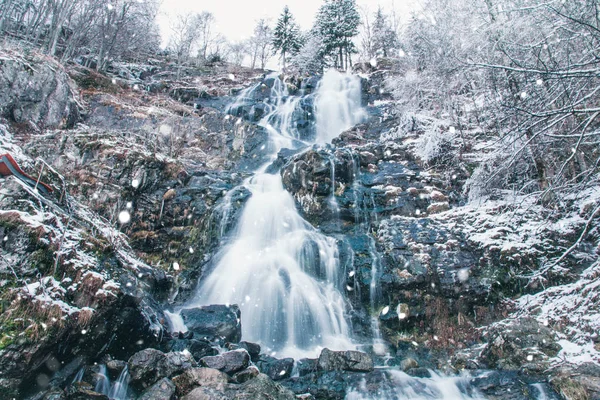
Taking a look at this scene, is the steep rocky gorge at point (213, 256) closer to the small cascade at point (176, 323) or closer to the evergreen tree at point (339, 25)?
the small cascade at point (176, 323)

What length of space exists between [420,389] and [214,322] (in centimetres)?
445

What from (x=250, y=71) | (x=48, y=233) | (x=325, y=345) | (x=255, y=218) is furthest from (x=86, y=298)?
(x=250, y=71)

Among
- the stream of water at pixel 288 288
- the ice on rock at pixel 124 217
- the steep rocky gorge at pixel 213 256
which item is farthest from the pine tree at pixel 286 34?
the ice on rock at pixel 124 217

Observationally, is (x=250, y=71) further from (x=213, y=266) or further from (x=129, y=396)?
(x=129, y=396)

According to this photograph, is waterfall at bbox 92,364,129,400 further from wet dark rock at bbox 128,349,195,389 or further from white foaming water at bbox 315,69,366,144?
white foaming water at bbox 315,69,366,144

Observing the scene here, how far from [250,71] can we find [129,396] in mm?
35884

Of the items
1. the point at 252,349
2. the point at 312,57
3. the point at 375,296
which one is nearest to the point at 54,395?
the point at 252,349

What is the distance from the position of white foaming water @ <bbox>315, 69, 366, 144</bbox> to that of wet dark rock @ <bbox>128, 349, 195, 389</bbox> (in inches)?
676

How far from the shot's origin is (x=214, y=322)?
7199 millimetres

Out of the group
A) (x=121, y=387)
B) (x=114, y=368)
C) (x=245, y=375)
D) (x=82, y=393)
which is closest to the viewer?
(x=82, y=393)

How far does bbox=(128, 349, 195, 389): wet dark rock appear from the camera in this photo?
4.53 meters

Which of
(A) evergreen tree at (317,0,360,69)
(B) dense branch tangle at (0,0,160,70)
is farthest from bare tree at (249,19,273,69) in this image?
(B) dense branch tangle at (0,0,160,70)

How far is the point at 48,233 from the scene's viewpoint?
450cm

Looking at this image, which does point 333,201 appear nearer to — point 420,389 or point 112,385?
point 420,389
